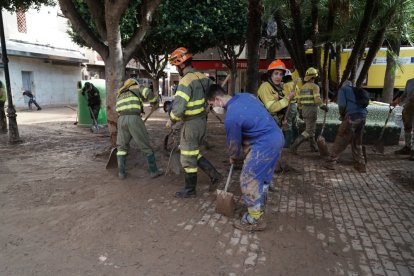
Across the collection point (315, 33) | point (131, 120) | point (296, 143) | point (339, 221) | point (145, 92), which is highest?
point (315, 33)

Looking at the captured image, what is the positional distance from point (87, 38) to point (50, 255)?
4073mm

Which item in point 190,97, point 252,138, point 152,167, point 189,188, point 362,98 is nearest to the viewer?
point 252,138

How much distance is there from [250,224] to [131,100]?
2570mm

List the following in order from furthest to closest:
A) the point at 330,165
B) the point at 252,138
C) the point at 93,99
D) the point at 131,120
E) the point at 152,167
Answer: the point at 93,99, the point at 330,165, the point at 152,167, the point at 131,120, the point at 252,138

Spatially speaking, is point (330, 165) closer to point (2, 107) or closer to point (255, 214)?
point (255, 214)

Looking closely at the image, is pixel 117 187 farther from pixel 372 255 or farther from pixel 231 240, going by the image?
pixel 372 255

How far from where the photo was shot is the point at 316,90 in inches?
262

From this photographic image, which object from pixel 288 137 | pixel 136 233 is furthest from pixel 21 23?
pixel 136 233

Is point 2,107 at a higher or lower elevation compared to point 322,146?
higher

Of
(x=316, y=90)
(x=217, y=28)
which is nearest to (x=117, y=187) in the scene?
(x=316, y=90)

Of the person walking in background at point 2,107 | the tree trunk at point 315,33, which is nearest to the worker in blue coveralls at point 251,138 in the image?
the tree trunk at point 315,33

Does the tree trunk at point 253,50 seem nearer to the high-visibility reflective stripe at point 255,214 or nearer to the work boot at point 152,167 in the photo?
the work boot at point 152,167

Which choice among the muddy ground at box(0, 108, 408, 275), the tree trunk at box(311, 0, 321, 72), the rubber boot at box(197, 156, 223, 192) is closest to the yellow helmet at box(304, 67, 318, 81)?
the tree trunk at box(311, 0, 321, 72)

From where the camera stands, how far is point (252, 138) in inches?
128
